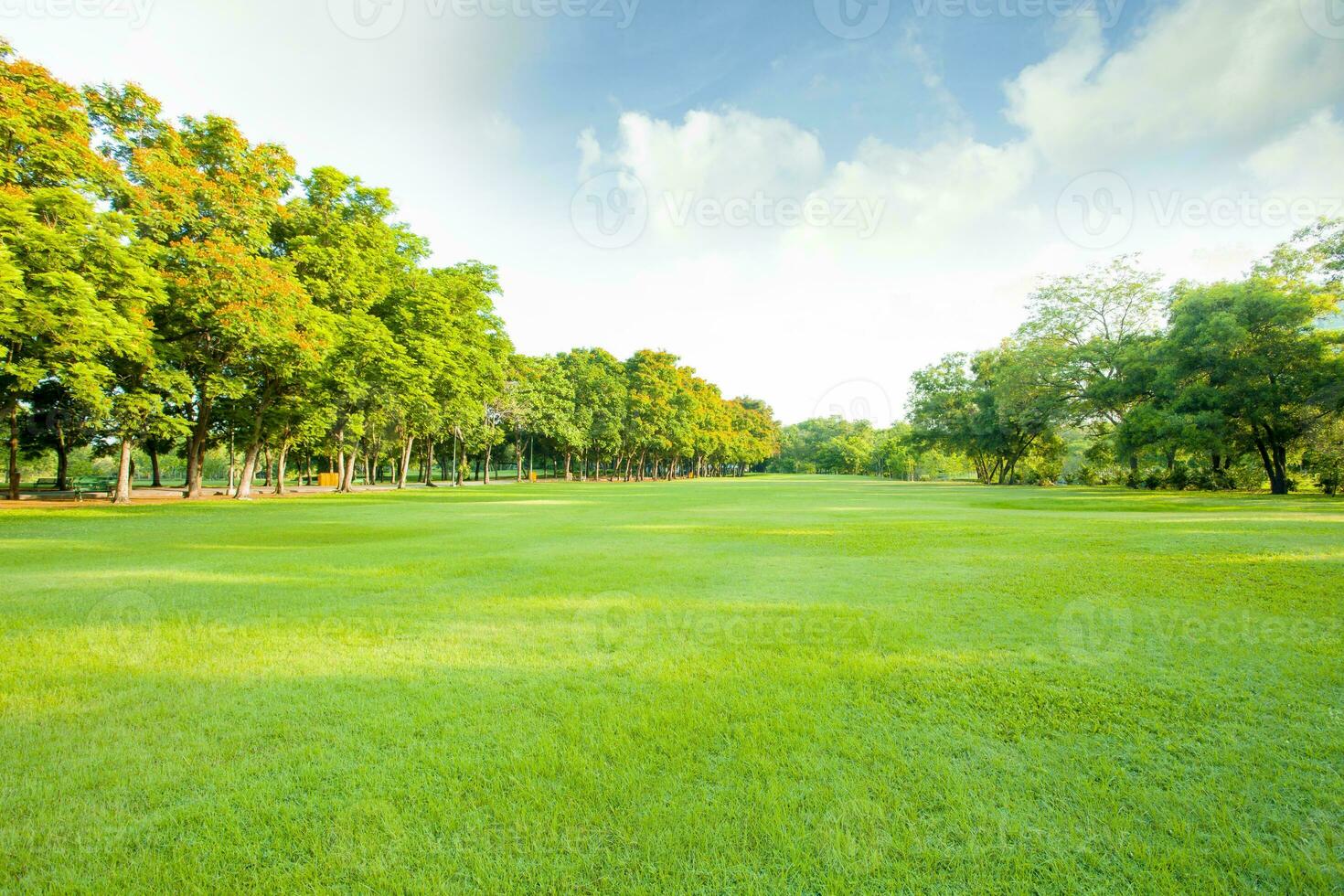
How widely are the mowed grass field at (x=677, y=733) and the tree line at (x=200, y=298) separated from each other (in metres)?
13.5

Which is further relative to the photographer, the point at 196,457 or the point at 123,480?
the point at 196,457

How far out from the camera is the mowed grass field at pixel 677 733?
2262 mm

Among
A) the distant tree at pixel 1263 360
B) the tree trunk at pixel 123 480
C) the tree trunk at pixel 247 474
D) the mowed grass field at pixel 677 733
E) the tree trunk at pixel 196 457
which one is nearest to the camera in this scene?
the mowed grass field at pixel 677 733

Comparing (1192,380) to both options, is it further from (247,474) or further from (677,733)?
(247,474)

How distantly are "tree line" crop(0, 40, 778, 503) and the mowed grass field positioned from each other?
530 inches

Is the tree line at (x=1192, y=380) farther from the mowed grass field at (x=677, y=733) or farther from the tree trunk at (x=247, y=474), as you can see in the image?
the tree trunk at (x=247, y=474)

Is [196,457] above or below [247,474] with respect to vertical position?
above

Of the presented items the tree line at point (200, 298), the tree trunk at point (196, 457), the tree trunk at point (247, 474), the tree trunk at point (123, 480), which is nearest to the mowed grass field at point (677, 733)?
the tree line at point (200, 298)

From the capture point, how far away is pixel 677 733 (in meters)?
3.26

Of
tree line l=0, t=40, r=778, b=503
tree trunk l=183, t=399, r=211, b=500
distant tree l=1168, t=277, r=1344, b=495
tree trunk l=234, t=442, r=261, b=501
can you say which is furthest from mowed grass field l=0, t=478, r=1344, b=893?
distant tree l=1168, t=277, r=1344, b=495

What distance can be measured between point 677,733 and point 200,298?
81.1 ft

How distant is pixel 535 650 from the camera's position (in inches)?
187

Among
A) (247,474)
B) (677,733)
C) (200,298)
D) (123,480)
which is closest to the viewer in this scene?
(677,733)

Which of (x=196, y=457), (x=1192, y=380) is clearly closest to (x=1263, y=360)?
(x=1192, y=380)
